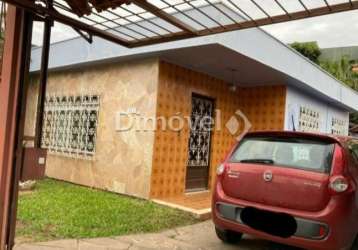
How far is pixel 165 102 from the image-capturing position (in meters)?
8.22

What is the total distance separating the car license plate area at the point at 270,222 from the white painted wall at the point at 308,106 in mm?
5772

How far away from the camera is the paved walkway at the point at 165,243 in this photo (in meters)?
4.72

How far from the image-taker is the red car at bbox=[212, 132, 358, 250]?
402cm

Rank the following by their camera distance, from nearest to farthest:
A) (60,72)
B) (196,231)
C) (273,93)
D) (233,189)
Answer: (233,189) < (196,231) < (273,93) < (60,72)

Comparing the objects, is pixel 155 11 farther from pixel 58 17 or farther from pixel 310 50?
pixel 310 50

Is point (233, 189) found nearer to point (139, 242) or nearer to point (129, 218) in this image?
point (139, 242)

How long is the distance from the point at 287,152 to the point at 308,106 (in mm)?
7072

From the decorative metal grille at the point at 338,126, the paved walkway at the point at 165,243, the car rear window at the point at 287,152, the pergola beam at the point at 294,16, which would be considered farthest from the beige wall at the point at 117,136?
the decorative metal grille at the point at 338,126

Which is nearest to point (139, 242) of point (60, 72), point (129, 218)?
point (129, 218)

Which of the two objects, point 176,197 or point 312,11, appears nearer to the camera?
point 312,11

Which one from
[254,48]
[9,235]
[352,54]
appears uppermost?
[352,54]

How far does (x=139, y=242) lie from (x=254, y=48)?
4423 millimetres

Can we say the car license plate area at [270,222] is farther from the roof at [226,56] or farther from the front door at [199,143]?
the front door at [199,143]

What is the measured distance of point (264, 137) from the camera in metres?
4.90
